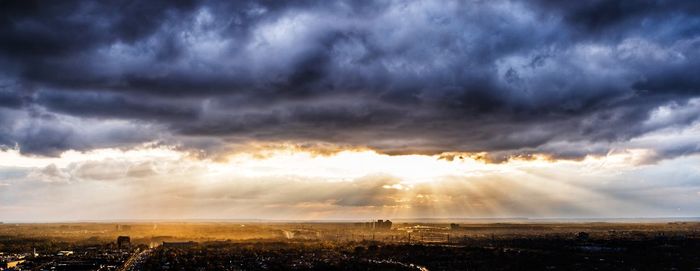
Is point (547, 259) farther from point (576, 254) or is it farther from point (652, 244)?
point (652, 244)

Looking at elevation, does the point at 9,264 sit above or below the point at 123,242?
above

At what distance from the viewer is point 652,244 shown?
170m

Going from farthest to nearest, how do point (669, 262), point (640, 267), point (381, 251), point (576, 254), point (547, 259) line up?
point (381, 251) → point (576, 254) → point (547, 259) → point (669, 262) → point (640, 267)

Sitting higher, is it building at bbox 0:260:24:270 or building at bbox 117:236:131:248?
building at bbox 0:260:24:270

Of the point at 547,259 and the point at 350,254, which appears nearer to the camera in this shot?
the point at 547,259

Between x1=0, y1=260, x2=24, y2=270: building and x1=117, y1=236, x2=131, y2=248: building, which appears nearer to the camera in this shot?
x1=0, y1=260, x2=24, y2=270: building

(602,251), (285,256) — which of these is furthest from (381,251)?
(602,251)

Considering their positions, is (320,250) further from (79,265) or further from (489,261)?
(79,265)

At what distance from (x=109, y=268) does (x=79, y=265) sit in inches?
314

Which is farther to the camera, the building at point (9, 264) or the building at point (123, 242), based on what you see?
the building at point (123, 242)

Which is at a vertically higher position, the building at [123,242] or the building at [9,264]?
the building at [9,264]

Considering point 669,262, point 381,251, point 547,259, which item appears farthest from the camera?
point 381,251

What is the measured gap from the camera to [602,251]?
488 feet

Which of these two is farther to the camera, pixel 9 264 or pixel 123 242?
pixel 123 242
